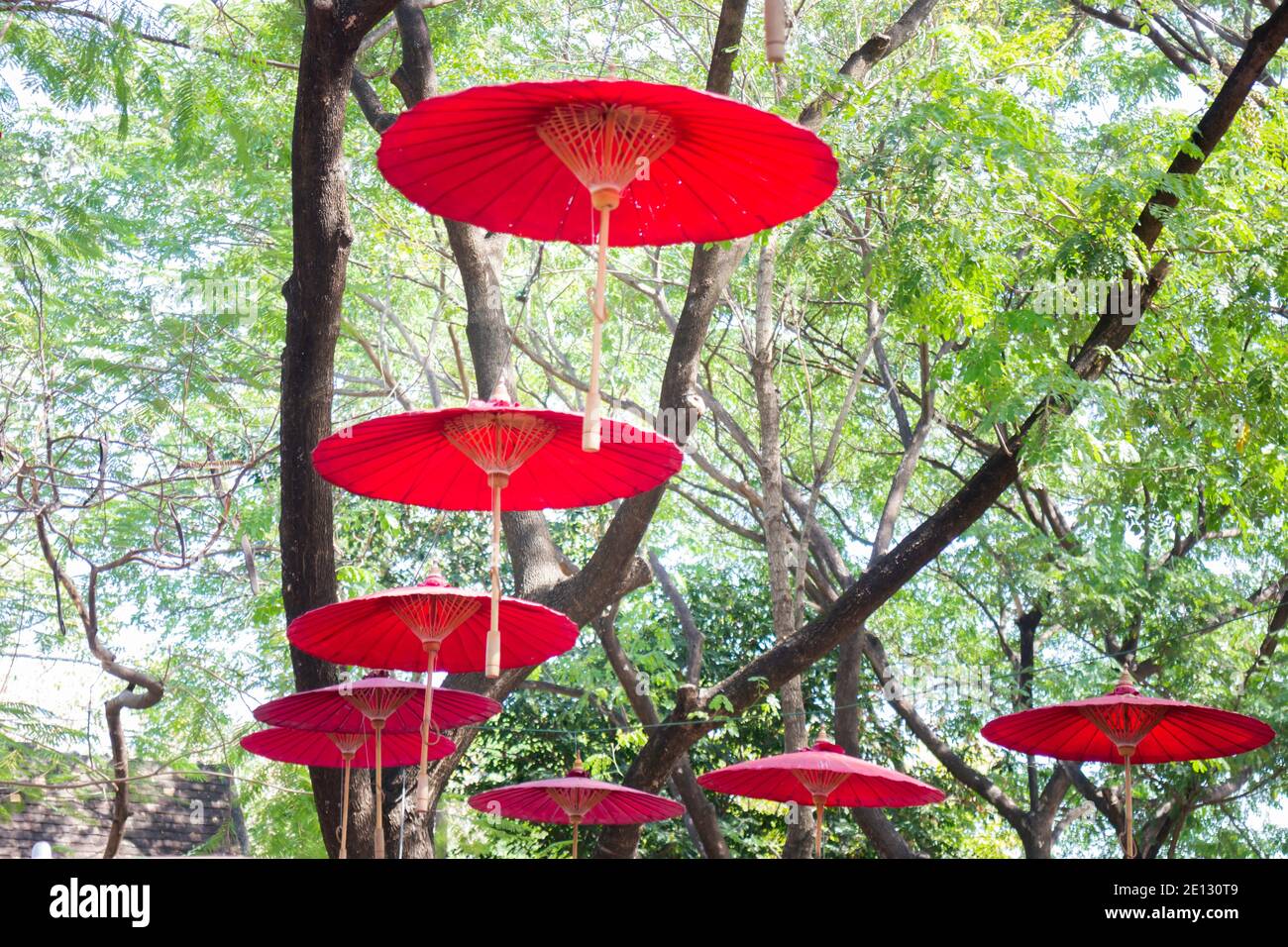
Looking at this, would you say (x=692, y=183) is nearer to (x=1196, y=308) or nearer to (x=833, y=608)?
(x=833, y=608)

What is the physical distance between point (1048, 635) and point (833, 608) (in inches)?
297

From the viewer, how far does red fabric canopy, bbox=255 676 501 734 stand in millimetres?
5418

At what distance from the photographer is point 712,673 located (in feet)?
47.0

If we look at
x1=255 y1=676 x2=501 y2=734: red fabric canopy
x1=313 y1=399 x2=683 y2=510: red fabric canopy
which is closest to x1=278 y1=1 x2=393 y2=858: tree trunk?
x1=255 y1=676 x2=501 y2=734: red fabric canopy

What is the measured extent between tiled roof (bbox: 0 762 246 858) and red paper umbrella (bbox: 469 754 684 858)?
16.8ft

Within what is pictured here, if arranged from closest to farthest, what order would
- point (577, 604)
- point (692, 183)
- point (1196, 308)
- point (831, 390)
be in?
point (692, 183) → point (577, 604) → point (1196, 308) → point (831, 390)

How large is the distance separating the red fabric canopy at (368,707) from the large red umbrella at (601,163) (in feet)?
7.32

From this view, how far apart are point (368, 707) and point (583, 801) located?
93.0 inches

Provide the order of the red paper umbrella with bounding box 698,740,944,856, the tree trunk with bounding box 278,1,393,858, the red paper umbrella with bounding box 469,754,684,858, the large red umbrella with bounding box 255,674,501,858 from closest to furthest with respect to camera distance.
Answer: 1. the tree trunk with bounding box 278,1,393,858
2. the large red umbrella with bounding box 255,674,501,858
3. the red paper umbrella with bounding box 698,740,944,856
4. the red paper umbrella with bounding box 469,754,684,858

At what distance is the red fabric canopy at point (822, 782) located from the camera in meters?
6.61

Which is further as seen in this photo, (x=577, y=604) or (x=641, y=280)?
(x=641, y=280)

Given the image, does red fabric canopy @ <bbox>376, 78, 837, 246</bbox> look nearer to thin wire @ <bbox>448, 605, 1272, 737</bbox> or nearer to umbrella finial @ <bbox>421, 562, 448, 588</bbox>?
umbrella finial @ <bbox>421, 562, 448, 588</bbox>
